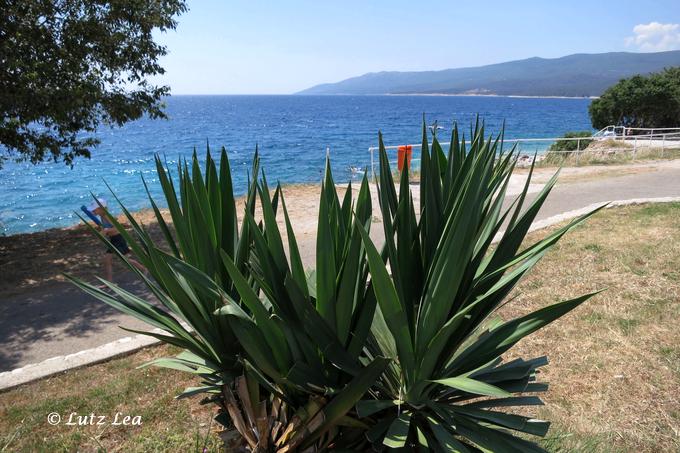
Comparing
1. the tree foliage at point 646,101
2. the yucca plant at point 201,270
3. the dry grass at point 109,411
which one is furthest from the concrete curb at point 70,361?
the tree foliage at point 646,101

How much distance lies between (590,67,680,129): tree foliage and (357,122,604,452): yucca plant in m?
40.7

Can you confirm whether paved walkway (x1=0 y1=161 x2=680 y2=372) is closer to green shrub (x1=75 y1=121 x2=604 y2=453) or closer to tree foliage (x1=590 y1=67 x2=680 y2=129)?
green shrub (x1=75 y1=121 x2=604 y2=453)

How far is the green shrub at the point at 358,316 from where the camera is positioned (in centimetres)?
186

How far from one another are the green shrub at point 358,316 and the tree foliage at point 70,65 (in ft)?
21.1

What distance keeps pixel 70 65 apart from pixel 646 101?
38846 millimetres

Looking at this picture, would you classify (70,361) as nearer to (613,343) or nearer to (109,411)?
(109,411)

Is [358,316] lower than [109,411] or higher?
higher

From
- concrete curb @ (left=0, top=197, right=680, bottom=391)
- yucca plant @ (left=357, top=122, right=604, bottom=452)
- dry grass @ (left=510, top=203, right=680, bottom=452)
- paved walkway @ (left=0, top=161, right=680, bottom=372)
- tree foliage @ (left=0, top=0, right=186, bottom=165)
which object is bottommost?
paved walkway @ (left=0, top=161, right=680, bottom=372)

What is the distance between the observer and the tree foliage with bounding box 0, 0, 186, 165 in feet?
24.5

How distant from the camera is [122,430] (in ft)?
10.5

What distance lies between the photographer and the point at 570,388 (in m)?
3.73

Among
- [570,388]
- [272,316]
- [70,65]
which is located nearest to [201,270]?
[272,316]

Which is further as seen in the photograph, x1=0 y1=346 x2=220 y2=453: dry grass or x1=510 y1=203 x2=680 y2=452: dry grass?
x1=510 y1=203 x2=680 y2=452: dry grass

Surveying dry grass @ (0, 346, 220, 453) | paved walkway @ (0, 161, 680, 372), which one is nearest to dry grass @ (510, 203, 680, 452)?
dry grass @ (0, 346, 220, 453)
